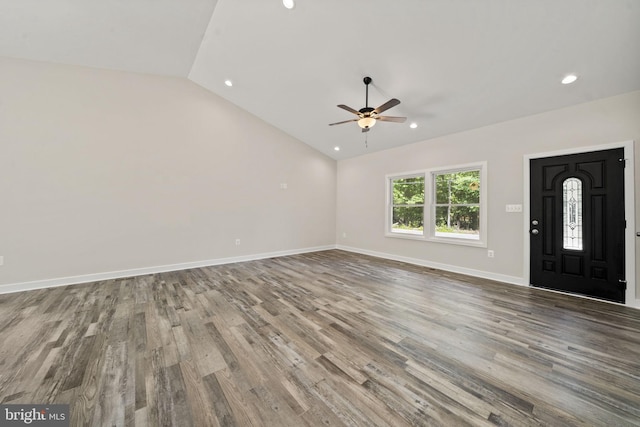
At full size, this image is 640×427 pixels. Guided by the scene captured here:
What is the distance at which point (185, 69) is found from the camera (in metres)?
4.33

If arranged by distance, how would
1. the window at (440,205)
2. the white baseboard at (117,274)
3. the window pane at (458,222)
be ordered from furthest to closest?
the window pane at (458,222)
the window at (440,205)
the white baseboard at (117,274)

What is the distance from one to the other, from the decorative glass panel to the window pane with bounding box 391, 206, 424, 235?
2229 millimetres

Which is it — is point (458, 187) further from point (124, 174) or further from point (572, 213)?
point (124, 174)

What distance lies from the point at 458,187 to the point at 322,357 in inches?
172

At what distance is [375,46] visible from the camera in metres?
3.01

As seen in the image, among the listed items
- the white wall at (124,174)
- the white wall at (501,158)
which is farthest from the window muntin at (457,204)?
the white wall at (124,174)

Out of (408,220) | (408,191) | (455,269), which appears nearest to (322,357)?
(455,269)

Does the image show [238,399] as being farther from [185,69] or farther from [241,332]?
[185,69]

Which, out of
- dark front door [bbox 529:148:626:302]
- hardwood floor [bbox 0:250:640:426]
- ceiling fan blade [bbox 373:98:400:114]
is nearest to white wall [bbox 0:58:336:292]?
hardwood floor [bbox 0:250:640:426]

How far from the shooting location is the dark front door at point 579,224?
9.71 ft

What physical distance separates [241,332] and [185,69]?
4.85 metres

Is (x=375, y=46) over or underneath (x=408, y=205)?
over

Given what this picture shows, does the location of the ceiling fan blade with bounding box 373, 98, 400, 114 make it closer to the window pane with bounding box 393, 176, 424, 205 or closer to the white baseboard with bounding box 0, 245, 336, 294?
the window pane with bounding box 393, 176, 424, 205

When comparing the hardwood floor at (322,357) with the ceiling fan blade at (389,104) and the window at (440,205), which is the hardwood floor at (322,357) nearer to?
the window at (440,205)
